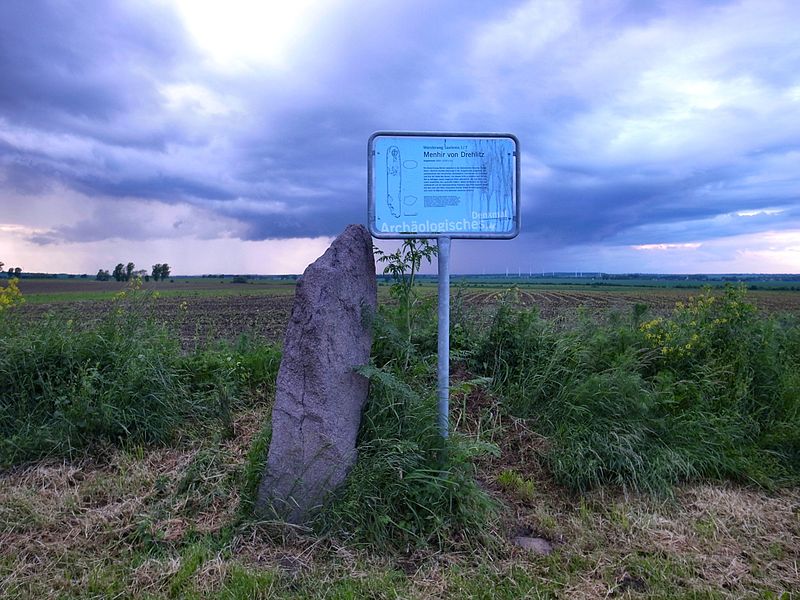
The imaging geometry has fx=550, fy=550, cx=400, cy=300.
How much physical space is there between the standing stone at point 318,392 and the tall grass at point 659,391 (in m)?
1.79

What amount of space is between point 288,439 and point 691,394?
385cm

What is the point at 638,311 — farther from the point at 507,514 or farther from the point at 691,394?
the point at 507,514

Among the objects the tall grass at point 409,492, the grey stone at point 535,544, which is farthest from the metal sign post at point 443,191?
the grey stone at point 535,544

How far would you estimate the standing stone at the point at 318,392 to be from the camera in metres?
3.75

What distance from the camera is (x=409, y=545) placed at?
11.5 ft

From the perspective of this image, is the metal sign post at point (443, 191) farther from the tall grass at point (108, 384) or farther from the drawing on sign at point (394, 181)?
the tall grass at point (108, 384)

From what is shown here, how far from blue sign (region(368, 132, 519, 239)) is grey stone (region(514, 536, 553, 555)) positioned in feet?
7.06

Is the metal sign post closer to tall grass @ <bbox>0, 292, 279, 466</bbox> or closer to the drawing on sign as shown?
the drawing on sign

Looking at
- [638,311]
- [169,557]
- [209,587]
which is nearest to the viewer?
[209,587]

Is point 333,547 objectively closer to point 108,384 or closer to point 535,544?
point 535,544

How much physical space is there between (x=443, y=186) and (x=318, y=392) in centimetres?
180

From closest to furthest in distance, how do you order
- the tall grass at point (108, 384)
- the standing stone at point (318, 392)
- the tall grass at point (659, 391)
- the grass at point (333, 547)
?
the grass at point (333, 547)
the standing stone at point (318, 392)
the tall grass at point (659, 391)
the tall grass at point (108, 384)

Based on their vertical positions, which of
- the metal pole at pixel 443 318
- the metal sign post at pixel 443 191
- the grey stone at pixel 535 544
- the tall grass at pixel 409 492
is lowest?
the grey stone at pixel 535 544

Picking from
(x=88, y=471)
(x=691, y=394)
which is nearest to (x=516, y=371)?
(x=691, y=394)
